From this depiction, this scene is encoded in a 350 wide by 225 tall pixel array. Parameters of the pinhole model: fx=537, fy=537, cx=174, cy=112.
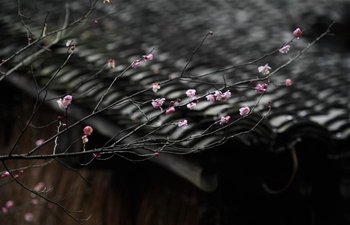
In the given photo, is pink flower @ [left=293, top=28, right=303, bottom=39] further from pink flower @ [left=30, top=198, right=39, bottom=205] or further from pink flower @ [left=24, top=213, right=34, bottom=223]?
pink flower @ [left=24, top=213, right=34, bottom=223]

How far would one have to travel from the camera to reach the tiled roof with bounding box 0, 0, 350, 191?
10.6 feet

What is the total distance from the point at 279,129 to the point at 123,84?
131 cm

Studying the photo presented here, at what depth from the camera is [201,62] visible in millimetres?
4824

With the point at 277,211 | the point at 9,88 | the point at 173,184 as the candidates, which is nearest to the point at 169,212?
the point at 173,184

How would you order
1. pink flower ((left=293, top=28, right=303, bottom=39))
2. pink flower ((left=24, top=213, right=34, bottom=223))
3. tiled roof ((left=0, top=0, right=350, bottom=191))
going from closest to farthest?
pink flower ((left=293, top=28, right=303, bottom=39))
tiled roof ((left=0, top=0, right=350, bottom=191))
pink flower ((left=24, top=213, right=34, bottom=223))

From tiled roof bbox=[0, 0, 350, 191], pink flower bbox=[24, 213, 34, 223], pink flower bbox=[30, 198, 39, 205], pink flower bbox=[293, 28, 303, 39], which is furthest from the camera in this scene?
pink flower bbox=[24, 213, 34, 223]

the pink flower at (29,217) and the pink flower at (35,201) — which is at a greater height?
the pink flower at (35,201)

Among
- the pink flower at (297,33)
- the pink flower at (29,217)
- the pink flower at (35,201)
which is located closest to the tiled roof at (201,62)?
the pink flower at (297,33)

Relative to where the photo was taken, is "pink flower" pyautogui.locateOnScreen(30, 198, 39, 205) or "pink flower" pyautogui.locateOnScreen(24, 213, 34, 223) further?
"pink flower" pyautogui.locateOnScreen(24, 213, 34, 223)

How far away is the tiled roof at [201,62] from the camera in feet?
10.6

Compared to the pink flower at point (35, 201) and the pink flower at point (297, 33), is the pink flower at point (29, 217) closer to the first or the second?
the pink flower at point (35, 201)

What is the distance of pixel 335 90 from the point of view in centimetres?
420

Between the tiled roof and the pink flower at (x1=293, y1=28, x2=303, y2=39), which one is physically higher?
the tiled roof

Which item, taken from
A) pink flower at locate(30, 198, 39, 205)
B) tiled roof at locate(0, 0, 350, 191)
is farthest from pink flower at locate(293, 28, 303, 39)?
pink flower at locate(30, 198, 39, 205)
